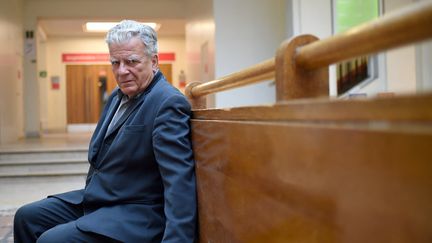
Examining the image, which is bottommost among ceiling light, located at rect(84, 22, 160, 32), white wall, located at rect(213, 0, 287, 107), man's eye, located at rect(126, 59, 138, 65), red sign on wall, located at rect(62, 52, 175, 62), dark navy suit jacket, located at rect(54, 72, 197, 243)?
dark navy suit jacket, located at rect(54, 72, 197, 243)

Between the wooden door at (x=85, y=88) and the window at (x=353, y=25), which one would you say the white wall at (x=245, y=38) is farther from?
the wooden door at (x=85, y=88)

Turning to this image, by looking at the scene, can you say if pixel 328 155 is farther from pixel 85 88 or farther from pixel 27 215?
pixel 85 88

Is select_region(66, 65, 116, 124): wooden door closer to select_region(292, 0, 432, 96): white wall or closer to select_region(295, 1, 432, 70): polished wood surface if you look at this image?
A: select_region(292, 0, 432, 96): white wall

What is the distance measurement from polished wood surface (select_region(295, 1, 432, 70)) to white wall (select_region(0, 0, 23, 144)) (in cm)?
841

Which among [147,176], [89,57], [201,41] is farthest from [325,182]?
[89,57]

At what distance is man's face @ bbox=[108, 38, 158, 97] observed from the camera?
1.70m

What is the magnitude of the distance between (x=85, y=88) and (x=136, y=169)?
14.1m

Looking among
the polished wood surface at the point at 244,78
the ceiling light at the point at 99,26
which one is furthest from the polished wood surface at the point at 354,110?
the ceiling light at the point at 99,26

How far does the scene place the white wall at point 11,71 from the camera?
27.7 ft

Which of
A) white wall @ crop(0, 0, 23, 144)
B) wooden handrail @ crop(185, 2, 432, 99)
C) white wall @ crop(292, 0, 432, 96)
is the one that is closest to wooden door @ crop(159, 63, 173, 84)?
white wall @ crop(0, 0, 23, 144)

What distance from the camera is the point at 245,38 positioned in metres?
6.19

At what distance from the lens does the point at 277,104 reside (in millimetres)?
896

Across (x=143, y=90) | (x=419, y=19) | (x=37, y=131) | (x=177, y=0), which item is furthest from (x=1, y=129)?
(x=419, y=19)

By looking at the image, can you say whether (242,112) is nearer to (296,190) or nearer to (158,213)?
(296,190)
